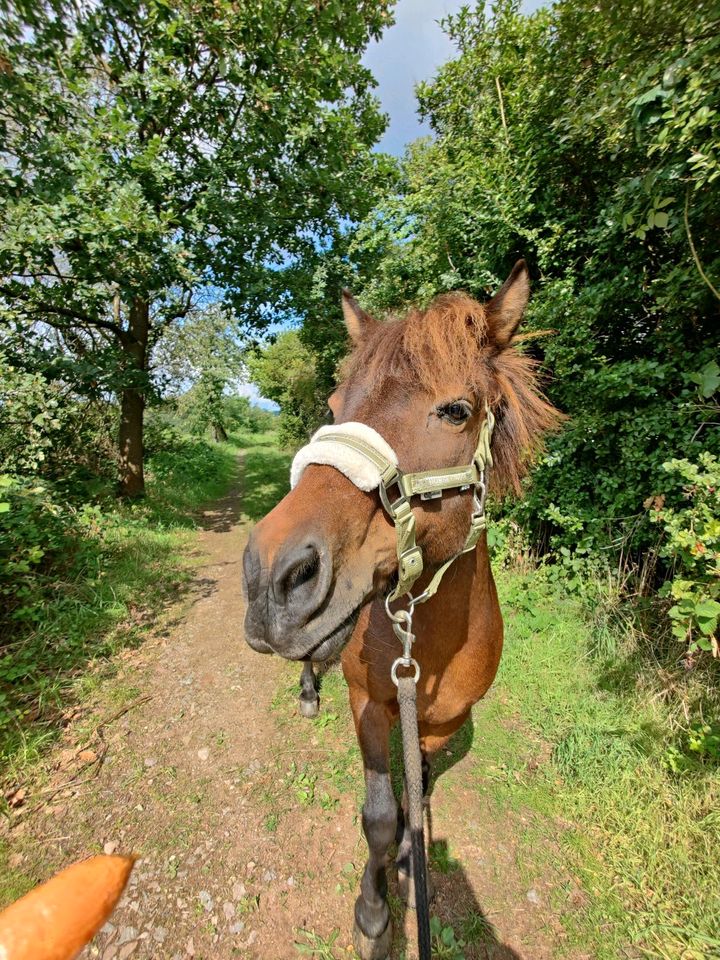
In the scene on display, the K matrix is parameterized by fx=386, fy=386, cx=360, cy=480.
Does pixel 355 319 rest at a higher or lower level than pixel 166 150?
lower

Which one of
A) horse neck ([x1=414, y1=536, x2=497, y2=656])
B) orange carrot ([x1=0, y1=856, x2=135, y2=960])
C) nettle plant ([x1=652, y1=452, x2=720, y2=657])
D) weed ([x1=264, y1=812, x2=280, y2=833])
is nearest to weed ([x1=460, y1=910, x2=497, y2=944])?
weed ([x1=264, y1=812, x2=280, y2=833])

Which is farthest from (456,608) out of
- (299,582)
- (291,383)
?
(291,383)

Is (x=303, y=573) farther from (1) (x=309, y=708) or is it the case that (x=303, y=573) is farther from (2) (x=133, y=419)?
(2) (x=133, y=419)

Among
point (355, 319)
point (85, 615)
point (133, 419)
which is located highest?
point (133, 419)

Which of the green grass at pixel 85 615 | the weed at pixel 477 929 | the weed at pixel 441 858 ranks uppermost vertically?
the green grass at pixel 85 615

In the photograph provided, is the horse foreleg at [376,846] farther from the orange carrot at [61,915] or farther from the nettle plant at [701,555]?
the orange carrot at [61,915]

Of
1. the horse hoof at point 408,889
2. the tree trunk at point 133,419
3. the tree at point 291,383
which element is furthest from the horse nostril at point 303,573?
the tree at point 291,383

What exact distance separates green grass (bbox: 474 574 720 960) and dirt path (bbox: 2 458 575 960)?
0.19 m

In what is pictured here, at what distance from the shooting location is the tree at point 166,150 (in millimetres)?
5066

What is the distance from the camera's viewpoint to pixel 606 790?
2.70 meters

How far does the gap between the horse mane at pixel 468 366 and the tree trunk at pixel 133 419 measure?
28.5 feet

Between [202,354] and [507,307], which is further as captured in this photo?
[202,354]

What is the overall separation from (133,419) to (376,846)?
9285 mm

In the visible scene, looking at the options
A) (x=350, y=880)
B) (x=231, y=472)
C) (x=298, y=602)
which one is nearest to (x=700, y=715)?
(x=350, y=880)
